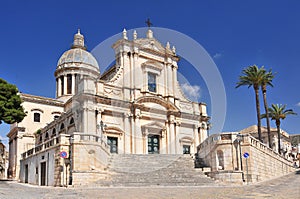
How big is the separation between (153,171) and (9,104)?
450 inches

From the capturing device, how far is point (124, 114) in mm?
32812

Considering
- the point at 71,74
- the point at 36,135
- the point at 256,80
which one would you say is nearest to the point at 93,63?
the point at 71,74

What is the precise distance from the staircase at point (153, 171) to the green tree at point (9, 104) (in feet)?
25.2

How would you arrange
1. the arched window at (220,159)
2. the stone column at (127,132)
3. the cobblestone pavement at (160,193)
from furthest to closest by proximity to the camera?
the stone column at (127,132), the arched window at (220,159), the cobblestone pavement at (160,193)

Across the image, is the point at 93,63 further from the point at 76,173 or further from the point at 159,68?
the point at 76,173

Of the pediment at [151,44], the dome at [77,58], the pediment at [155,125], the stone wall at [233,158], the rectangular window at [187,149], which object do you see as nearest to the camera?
the stone wall at [233,158]

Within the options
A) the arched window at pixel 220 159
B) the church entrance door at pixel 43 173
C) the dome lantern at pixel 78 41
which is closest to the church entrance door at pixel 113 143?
the church entrance door at pixel 43 173

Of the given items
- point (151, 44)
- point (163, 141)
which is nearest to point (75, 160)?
point (163, 141)

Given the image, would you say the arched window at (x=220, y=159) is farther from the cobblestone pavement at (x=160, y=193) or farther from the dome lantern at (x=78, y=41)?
the dome lantern at (x=78, y=41)

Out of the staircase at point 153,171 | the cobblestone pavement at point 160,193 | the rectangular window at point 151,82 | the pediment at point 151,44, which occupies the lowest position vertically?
the cobblestone pavement at point 160,193

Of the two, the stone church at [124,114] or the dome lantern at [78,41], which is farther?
the dome lantern at [78,41]

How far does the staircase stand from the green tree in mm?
7689

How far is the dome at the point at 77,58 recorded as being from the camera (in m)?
48.2

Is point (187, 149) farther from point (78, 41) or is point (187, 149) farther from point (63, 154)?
point (78, 41)
